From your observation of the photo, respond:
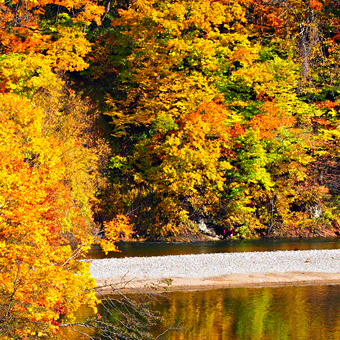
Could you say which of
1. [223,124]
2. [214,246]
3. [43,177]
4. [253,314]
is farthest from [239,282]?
[223,124]

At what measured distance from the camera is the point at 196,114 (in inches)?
1359

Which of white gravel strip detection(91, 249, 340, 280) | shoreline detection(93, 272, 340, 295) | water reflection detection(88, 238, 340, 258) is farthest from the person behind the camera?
water reflection detection(88, 238, 340, 258)

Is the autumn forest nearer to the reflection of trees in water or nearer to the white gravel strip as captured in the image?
the white gravel strip

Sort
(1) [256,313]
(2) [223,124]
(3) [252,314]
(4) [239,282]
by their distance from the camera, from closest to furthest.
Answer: (3) [252,314], (1) [256,313], (4) [239,282], (2) [223,124]

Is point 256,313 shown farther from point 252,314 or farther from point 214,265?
point 214,265

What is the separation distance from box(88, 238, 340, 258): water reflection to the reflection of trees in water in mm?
9455

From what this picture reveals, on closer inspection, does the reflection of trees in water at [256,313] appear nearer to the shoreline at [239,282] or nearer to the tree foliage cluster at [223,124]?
the shoreline at [239,282]

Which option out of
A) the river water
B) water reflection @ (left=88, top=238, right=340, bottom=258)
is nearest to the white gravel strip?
the river water

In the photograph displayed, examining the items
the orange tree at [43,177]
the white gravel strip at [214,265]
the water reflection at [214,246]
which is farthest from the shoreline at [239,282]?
the water reflection at [214,246]

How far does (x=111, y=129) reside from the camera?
40.6 metres

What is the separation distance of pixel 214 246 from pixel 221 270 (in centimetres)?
889

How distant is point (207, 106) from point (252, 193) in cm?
643

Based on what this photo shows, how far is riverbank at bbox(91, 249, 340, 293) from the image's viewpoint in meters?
20.1

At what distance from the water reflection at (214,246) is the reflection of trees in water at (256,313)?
9455 mm
